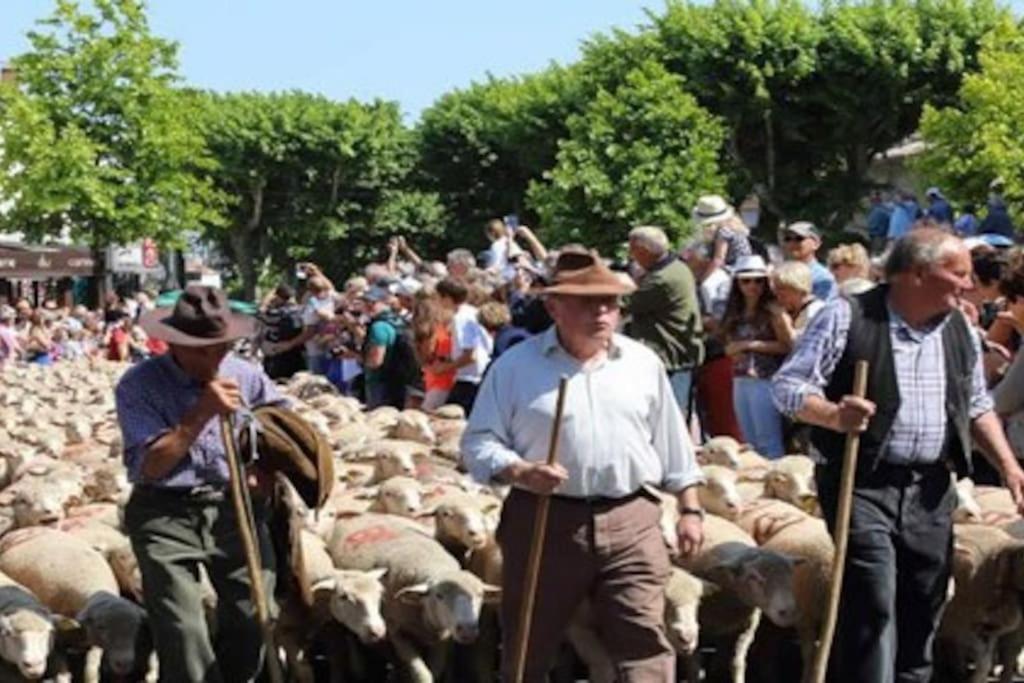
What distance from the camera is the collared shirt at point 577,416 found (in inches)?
265

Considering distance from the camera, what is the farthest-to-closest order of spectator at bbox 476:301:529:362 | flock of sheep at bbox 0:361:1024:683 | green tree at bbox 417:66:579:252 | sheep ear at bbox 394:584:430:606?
green tree at bbox 417:66:579:252, spectator at bbox 476:301:529:362, sheep ear at bbox 394:584:430:606, flock of sheep at bbox 0:361:1024:683

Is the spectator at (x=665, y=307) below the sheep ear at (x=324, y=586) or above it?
above

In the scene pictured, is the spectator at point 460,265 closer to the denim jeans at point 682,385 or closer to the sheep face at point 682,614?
the denim jeans at point 682,385

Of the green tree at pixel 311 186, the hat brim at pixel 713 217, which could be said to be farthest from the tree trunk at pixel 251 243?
the hat brim at pixel 713 217

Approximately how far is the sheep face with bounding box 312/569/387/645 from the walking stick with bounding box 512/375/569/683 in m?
2.26

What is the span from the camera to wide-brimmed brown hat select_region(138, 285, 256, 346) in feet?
23.5

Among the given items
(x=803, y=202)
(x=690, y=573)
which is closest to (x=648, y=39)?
(x=803, y=202)

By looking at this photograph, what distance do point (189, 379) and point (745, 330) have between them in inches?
230

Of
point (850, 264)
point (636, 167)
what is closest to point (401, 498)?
point (850, 264)

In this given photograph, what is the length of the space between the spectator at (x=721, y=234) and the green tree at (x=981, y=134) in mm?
17511

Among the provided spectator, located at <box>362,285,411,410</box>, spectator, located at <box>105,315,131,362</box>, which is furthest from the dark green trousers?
spectator, located at <box>105,315,131,362</box>

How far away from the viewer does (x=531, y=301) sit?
14609 mm

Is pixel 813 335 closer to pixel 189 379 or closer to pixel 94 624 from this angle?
pixel 189 379

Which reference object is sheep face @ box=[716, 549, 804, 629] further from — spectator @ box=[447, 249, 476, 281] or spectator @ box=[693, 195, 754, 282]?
spectator @ box=[447, 249, 476, 281]
